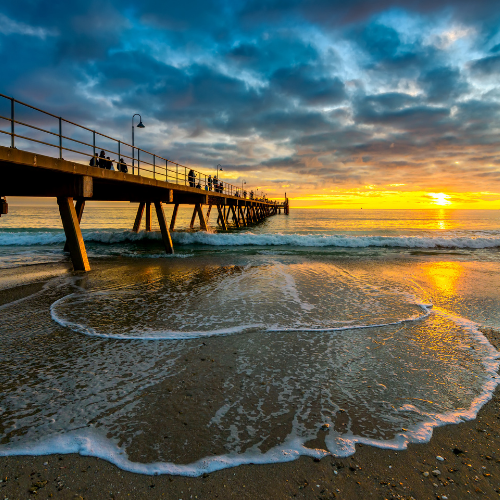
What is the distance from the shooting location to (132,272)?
35.2 ft

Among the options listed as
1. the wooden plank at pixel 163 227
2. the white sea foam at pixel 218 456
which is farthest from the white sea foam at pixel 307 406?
the wooden plank at pixel 163 227

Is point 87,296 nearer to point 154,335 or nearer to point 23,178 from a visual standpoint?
point 154,335

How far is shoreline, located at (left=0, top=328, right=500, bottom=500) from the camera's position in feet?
6.81

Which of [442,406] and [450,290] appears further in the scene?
[450,290]

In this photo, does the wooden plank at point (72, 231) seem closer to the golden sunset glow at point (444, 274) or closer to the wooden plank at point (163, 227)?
the wooden plank at point (163, 227)

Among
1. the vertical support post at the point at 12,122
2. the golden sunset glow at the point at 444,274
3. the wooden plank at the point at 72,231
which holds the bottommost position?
the golden sunset glow at the point at 444,274

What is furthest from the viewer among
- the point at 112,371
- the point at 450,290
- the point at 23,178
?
the point at 23,178

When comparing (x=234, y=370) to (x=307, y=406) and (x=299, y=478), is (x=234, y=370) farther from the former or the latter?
(x=299, y=478)

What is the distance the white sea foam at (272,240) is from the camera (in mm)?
21766

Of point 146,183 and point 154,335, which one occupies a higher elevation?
point 146,183

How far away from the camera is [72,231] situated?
34.0 ft

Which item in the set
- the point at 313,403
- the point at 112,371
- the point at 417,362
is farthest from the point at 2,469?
the point at 417,362

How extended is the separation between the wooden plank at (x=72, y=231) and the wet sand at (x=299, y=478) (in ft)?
29.8

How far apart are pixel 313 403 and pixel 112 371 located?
2.29 metres
